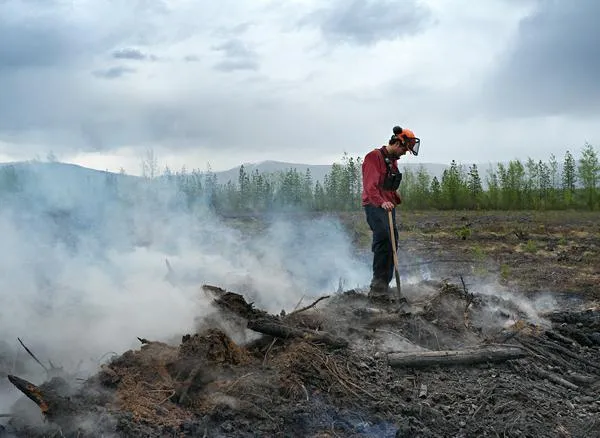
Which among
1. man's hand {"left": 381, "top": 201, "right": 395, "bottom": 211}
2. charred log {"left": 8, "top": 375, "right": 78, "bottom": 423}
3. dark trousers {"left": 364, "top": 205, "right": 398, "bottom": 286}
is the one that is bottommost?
charred log {"left": 8, "top": 375, "right": 78, "bottom": 423}

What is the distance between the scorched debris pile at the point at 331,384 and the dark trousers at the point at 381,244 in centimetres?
124

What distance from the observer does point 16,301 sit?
18.0ft

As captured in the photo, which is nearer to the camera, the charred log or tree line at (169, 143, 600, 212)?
the charred log

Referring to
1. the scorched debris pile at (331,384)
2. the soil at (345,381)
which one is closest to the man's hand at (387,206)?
the soil at (345,381)

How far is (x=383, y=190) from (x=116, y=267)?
11.2 ft

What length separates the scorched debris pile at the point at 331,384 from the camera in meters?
3.87

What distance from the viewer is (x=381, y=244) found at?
7.31m

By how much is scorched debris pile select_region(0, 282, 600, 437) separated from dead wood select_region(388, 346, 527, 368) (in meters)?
0.01

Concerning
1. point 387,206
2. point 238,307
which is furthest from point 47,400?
point 387,206

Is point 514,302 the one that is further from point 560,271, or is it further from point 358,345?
point 560,271

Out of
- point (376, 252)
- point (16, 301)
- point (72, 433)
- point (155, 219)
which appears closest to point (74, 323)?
point (16, 301)

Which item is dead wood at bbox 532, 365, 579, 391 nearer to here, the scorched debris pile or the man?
the scorched debris pile

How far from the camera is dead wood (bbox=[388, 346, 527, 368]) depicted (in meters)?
5.03

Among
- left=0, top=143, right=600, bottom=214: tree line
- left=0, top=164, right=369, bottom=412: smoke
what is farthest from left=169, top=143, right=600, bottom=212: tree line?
left=0, top=164, right=369, bottom=412: smoke
